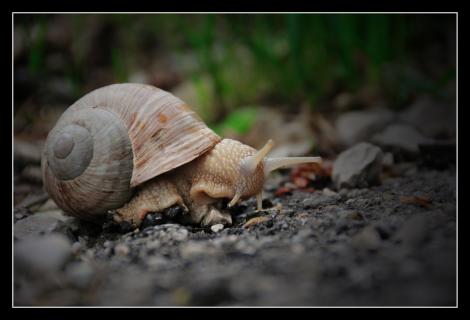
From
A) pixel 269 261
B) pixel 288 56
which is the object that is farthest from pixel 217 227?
pixel 288 56

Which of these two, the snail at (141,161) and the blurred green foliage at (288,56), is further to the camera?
the blurred green foliage at (288,56)

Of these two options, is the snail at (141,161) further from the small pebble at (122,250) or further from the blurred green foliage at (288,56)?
the blurred green foliage at (288,56)

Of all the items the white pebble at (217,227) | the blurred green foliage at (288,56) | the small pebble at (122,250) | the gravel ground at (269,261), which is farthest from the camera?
the blurred green foliage at (288,56)

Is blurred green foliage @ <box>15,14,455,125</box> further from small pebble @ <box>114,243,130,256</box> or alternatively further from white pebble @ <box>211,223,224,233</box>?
small pebble @ <box>114,243,130,256</box>

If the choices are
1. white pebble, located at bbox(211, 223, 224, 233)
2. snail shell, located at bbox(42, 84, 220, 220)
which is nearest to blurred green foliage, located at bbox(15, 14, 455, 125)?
snail shell, located at bbox(42, 84, 220, 220)

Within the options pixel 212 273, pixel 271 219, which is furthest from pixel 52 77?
pixel 212 273

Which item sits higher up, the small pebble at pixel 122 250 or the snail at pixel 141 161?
the snail at pixel 141 161

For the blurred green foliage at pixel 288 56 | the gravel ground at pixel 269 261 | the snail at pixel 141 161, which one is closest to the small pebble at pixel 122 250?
the gravel ground at pixel 269 261

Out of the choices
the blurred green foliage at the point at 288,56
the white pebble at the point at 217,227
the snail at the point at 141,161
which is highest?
the blurred green foliage at the point at 288,56
